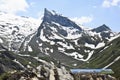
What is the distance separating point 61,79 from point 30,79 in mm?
14641

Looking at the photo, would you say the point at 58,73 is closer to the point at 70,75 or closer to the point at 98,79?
the point at 70,75

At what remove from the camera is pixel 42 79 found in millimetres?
138875

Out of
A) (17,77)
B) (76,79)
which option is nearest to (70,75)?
(76,79)

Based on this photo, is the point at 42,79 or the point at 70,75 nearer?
the point at 42,79

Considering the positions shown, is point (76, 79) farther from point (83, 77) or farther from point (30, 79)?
point (30, 79)

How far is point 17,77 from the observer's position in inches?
5404

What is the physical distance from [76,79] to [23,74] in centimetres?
2447

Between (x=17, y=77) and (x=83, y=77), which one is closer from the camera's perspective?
(x=17, y=77)

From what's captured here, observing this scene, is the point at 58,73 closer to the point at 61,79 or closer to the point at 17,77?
the point at 61,79

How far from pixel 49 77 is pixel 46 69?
5829 mm

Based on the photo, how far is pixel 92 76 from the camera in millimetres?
154875

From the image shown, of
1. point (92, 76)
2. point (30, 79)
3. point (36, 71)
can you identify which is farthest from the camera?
point (92, 76)

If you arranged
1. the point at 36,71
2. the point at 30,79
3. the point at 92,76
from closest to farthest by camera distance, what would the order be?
the point at 30,79, the point at 36,71, the point at 92,76

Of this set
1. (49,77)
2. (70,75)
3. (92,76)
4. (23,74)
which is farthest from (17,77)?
(92,76)
